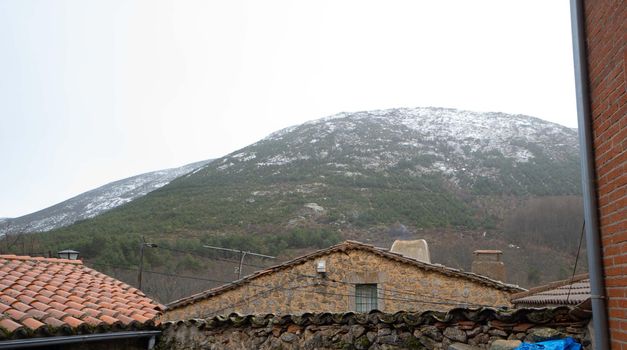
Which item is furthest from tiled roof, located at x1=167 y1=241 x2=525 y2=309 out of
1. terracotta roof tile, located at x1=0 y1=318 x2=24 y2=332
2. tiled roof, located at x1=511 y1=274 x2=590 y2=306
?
terracotta roof tile, located at x1=0 y1=318 x2=24 y2=332

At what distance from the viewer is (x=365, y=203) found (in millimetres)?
39844

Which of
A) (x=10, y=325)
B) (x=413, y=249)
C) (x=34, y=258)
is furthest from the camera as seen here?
(x=413, y=249)

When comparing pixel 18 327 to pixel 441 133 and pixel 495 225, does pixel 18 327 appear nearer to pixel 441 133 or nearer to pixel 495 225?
pixel 495 225

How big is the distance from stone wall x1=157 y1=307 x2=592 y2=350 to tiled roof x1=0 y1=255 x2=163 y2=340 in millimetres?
801

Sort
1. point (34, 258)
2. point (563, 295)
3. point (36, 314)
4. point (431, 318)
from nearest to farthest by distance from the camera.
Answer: point (431, 318) → point (36, 314) → point (563, 295) → point (34, 258)

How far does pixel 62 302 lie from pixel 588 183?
21.8 feet

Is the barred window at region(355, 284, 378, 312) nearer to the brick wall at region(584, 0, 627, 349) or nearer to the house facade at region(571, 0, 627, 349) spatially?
the house facade at region(571, 0, 627, 349)

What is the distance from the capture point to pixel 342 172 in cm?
4691

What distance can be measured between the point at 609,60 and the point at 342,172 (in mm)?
43484

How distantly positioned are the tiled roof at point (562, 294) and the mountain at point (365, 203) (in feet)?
48.2

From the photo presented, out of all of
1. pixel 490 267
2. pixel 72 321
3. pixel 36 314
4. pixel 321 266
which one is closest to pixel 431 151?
pixel 490 267

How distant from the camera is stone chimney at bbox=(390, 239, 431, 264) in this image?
16.9 metres

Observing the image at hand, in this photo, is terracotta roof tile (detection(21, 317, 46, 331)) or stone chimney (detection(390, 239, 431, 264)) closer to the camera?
terracotta roof tile (detection(21, 317, 46, 331))

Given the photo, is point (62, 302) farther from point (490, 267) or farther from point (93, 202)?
point (93, 202)
